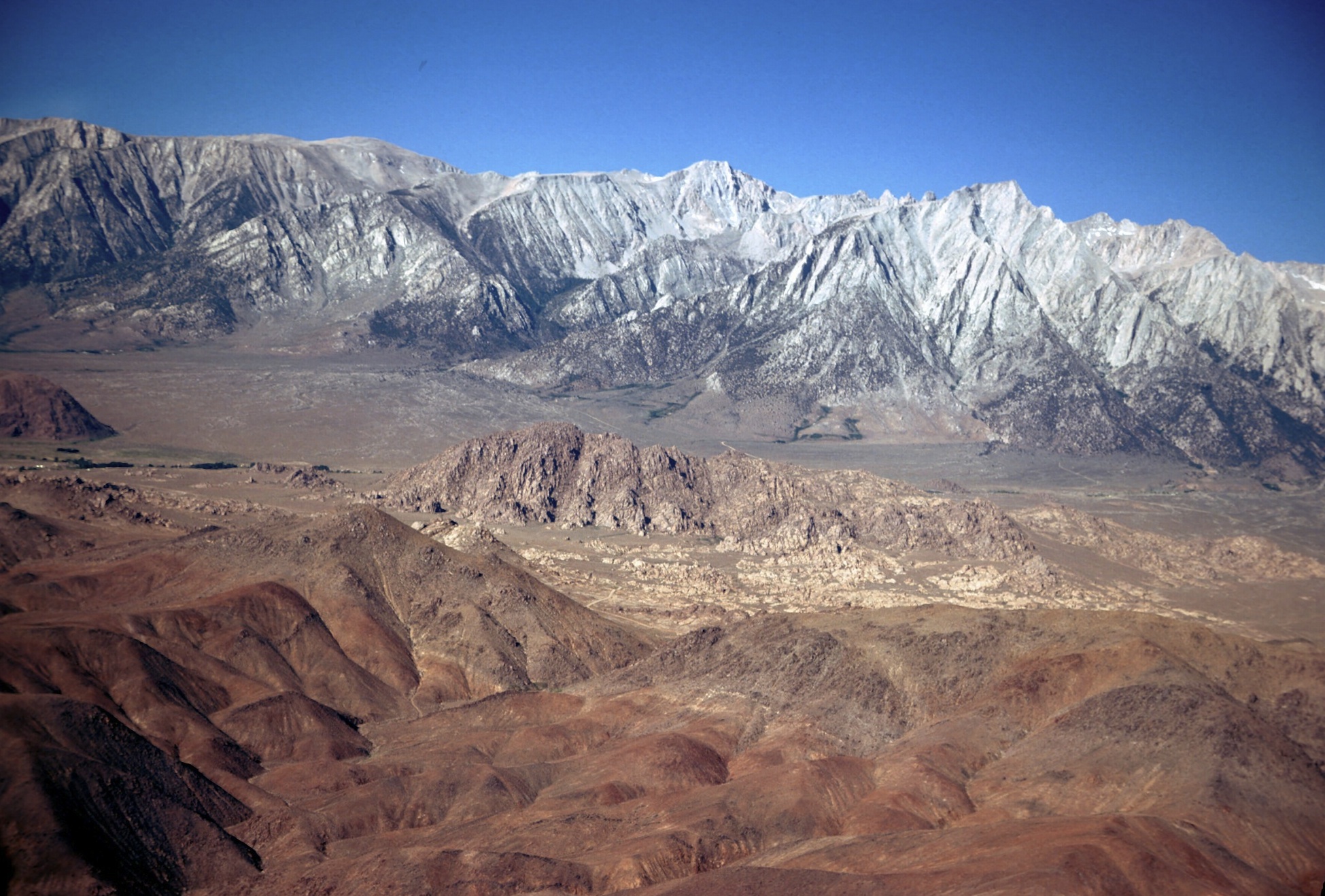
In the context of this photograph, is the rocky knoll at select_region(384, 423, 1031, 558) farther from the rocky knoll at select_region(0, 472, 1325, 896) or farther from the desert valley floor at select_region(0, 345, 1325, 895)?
the rocky knoll at select_region(0, 472, 1325, 896)

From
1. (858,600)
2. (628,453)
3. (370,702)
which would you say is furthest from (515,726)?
(628,453)

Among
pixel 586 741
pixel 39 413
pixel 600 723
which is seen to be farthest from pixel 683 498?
pixel 39 413

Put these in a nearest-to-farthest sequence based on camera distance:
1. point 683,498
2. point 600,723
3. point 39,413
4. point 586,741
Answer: point 586,741 < point 600,723 < point 683,498 < point 39,413

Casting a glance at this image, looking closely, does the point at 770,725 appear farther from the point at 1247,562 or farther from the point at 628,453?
the point at 1247,562

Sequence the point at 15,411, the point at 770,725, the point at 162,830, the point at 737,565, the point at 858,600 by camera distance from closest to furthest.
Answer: the point at 162,830
the point at 770,725
the point at 858,600
the point at 737,565
the point at 15,411

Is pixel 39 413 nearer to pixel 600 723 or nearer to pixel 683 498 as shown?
pixel 683 498

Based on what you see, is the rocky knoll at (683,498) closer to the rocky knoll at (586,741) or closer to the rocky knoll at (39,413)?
the rocky knoll at (586,741)
